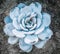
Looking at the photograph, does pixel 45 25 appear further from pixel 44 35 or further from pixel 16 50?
pixel 16 50

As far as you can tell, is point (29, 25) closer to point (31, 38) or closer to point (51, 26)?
point (31, 38)

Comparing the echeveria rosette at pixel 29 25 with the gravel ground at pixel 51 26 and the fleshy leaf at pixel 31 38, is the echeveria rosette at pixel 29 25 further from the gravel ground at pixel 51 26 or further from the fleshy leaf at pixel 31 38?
the gravel ground at pixel 51 26

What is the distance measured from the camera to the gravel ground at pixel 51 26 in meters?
0.92

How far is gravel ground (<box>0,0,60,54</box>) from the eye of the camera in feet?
3.02

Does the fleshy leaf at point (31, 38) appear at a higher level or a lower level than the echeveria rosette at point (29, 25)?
lower

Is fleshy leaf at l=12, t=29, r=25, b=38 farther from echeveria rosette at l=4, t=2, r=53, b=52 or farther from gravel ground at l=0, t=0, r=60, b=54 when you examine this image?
gravel ground at l=0, t=0, r=60, b=54

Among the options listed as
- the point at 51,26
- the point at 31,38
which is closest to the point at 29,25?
the point at 31,38

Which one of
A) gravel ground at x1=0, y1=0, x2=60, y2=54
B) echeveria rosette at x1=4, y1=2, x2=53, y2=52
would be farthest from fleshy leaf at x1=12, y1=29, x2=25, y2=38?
gravel ground at x1=0, y1=0, x2=60, y2=54

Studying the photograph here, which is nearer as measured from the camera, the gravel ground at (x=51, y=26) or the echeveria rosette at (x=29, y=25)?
the echeveria rosette at (x=29, y=25)

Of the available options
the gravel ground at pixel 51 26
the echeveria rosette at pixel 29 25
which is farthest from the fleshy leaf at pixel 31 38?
the gravel ground at pixel 51 26

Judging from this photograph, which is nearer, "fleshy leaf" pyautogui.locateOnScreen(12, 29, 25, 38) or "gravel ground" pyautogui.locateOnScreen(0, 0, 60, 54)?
"fleshy leaf" pyautogui.locateOnScreen(12, 29, 25, 38)

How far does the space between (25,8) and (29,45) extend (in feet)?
0.45

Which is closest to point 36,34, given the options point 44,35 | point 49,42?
point 44,35

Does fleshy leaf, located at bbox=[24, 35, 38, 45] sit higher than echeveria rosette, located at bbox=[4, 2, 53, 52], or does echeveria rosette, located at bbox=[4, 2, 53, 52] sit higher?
echeveria rosette, located at bbox=[4, 2, 53, 52]
